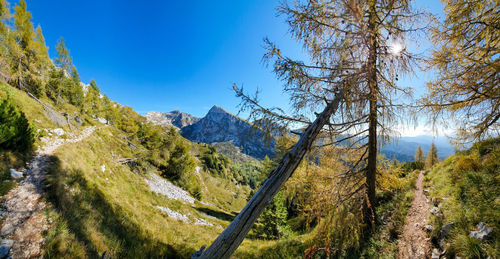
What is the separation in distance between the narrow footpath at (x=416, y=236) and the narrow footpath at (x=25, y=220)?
29.1ft

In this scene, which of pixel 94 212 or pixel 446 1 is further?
pixel 94 212

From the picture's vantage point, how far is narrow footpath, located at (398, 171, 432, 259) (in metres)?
4.47

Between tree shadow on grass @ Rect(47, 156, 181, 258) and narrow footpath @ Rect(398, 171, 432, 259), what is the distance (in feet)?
24.9

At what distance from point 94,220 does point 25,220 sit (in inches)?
65.7

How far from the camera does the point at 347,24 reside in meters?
3.60

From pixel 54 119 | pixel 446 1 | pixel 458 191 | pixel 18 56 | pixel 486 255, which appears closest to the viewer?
pixel 486 255

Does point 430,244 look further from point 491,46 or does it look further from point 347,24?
point 347,24

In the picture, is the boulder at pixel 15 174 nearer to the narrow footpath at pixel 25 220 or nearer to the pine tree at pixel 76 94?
the narrow footpath at pixel 25 220

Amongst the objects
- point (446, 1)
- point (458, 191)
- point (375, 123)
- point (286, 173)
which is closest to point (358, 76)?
point (375, 123)

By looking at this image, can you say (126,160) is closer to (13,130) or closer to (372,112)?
(13,130)

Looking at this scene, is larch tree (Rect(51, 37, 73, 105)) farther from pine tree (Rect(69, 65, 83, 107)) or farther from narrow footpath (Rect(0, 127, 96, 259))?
narrow footpath (Rect(0, 127, 96, 259))

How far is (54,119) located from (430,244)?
24406 mm

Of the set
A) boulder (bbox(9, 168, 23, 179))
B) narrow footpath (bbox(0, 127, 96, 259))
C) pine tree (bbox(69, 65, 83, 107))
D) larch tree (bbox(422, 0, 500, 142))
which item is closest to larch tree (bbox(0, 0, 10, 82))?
pine tree (bbox(69, 65, 83, 107))

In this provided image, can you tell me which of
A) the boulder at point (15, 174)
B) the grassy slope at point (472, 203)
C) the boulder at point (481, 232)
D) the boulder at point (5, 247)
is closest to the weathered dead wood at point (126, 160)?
the boulder at point (15, 174)
